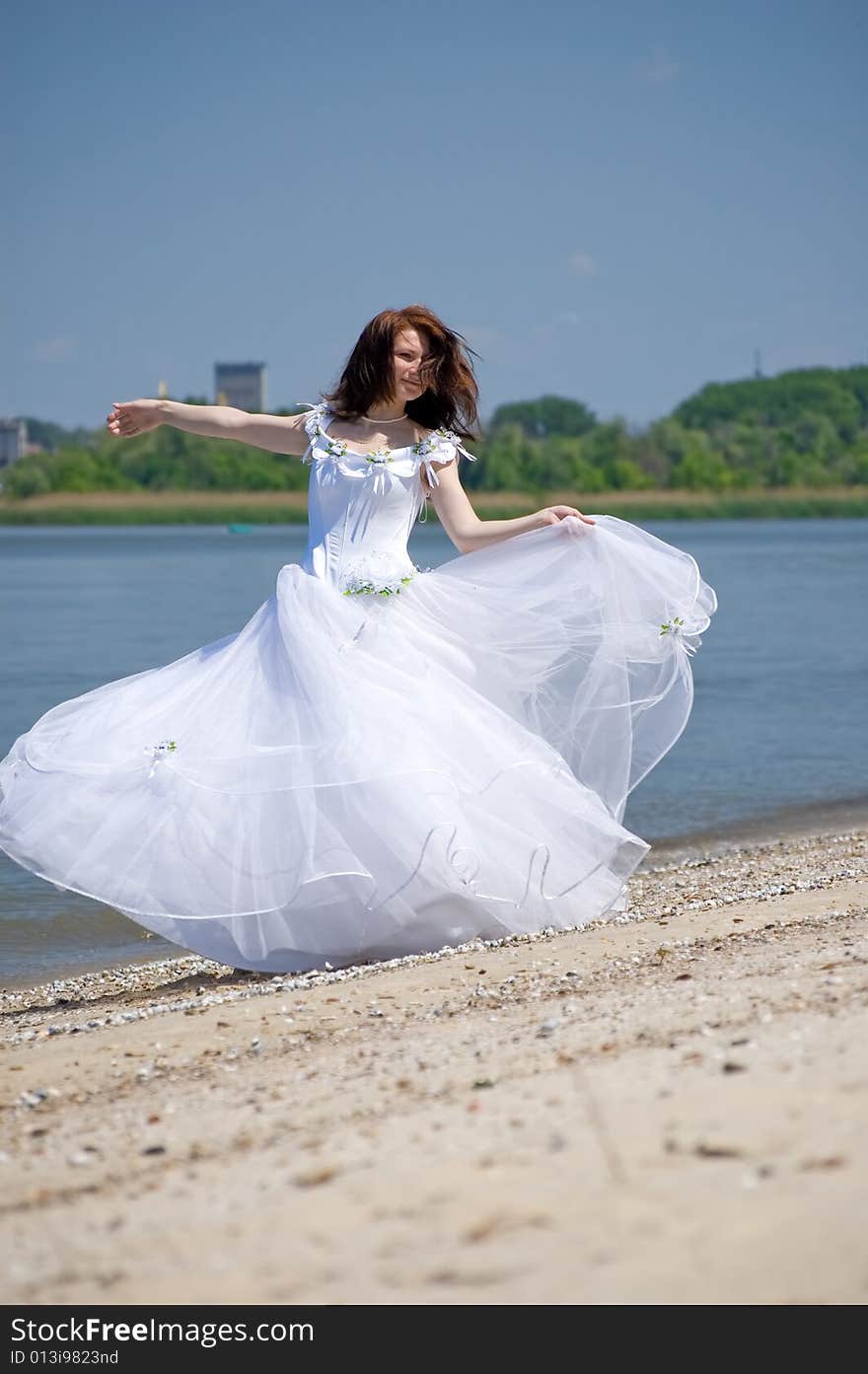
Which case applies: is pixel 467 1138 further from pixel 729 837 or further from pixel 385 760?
pixel 729 837

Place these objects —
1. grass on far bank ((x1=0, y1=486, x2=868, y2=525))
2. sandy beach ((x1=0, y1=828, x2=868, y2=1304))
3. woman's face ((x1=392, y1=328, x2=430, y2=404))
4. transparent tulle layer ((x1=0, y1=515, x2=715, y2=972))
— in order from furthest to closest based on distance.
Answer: grass on far bank ((x1=0, y1=486, x2=868, y2=525)), woman's face ((x1=392, y1=328, x2=430, y2=404)), transparent tulle layer ((x1=0, y1=515, x2=715, y2=972)), sandy beach ((x1=0, y1=828, x2=868, y2=1304))

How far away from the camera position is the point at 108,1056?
532 centimetres

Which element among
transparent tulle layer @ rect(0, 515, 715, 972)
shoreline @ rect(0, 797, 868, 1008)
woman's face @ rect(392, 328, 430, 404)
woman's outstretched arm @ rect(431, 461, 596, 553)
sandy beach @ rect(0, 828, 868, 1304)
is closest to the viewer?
sandy beach @ rect(0, 828, 868, 1304)

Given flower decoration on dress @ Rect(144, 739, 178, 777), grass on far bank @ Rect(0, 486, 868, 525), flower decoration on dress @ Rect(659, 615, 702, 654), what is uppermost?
flower decoration on dress @ Rect(659, 615, 702, 654)

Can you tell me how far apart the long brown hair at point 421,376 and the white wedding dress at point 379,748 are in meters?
0.09

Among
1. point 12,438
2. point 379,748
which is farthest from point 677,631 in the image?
point 12,438

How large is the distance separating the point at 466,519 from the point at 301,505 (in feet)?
312

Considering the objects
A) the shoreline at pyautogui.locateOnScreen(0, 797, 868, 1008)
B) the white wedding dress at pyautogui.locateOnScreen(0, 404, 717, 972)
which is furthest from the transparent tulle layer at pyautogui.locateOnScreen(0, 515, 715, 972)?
the shoreline at pyautogui.locateOnScreen(0, 797, 868, 1008)

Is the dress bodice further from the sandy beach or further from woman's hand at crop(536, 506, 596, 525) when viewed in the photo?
the sandy beach

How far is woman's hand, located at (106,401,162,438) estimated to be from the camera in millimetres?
6918

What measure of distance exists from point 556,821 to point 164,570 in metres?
48.5

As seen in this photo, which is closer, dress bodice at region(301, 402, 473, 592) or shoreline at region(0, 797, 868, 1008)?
dress bodice at region(301, 402, 473, 592)

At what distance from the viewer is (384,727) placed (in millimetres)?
6293
